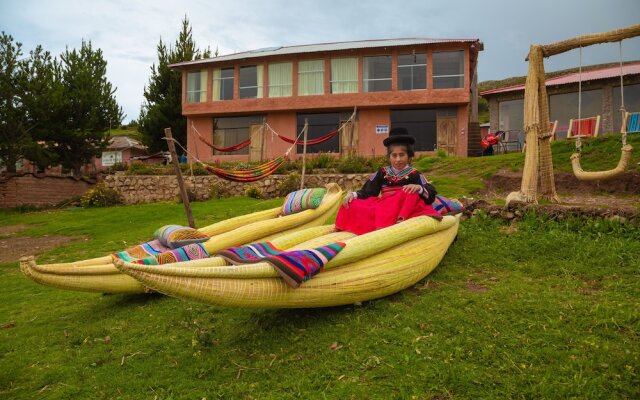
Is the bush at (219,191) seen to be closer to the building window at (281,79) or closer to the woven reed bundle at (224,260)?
the building window at (281,79)

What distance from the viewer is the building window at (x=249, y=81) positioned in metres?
20.8

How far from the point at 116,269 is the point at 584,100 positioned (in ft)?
64.9

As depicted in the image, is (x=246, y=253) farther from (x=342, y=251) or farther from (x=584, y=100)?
(x=584, y=100)

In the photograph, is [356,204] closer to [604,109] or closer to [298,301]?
[298,301]

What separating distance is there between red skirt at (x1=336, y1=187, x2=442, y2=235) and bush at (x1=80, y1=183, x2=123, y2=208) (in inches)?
A: 575

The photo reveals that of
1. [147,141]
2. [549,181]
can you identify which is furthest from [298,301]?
[147,141]

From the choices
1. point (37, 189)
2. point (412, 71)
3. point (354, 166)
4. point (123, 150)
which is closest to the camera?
point (354, 166)

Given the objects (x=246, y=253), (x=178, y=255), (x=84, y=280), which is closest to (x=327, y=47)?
(x=178, y=255)

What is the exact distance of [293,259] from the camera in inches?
128

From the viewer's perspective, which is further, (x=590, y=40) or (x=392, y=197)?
(x=590, y=40)

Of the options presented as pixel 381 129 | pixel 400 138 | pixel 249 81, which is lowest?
pixel 400 138

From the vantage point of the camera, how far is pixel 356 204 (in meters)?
4.96

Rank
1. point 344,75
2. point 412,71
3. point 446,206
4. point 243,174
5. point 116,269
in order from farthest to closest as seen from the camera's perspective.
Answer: point 344,75 → point 412,71 → point 243,174 → point 446,206 → point 116,269

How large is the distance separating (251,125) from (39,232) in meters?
11.2
